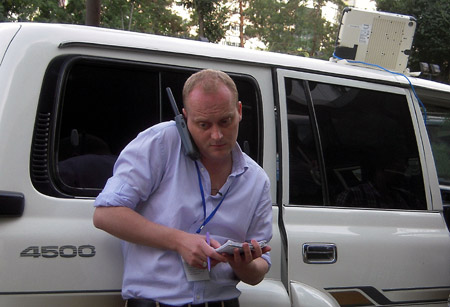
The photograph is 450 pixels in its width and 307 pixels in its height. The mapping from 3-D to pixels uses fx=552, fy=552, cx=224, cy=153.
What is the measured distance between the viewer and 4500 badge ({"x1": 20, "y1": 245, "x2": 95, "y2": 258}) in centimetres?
189

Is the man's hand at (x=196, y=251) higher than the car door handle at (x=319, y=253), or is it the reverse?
the man's hand at (x=196, y=251)

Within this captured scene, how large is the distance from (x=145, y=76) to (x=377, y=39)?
1.69 meters

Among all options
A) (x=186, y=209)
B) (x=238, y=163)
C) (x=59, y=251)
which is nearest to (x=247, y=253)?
(x=186, y=209)

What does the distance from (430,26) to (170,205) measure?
15.9m

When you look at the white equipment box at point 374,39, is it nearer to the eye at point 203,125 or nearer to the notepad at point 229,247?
the eye at point 203,125

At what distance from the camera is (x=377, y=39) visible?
3.31 metres

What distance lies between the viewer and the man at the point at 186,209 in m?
1.75

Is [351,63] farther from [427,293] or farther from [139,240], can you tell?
[139,240]

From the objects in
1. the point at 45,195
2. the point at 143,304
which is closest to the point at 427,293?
the point at 143,304

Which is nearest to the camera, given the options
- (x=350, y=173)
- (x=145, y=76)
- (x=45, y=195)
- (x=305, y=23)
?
(x=45, y=195)

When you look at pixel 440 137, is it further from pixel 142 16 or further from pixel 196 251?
pixel 142 16

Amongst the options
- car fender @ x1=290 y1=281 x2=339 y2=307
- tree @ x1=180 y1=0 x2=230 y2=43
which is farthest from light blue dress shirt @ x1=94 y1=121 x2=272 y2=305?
tree @ x1=180 y1=0 x2=230 y2=43

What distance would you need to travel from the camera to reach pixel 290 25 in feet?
88.9

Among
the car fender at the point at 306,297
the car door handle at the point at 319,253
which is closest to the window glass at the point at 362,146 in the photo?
the car door handle at the point at 319,253
